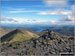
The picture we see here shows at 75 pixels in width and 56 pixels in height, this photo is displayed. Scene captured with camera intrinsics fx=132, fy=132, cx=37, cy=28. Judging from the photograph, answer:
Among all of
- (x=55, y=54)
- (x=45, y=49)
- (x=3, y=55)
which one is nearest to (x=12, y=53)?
(x=3, y=55)

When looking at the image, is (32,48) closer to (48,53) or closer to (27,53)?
(27,53)

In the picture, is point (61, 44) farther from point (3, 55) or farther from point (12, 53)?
point (3, 55)

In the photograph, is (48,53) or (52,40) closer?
(48,53)

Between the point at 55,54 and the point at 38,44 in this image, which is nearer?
the point at 55,54

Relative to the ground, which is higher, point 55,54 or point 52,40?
point 52,40

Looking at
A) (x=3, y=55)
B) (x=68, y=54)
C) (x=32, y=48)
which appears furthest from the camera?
(x=32, y=48)

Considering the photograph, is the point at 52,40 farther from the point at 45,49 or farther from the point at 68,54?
the point at 68,54

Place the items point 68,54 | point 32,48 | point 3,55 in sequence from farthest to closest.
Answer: point 32,48
point 3,55
point 68,54

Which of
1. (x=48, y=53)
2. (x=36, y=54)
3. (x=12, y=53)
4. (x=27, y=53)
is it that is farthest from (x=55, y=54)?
(x=12, y=53)

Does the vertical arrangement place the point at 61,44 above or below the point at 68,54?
above
